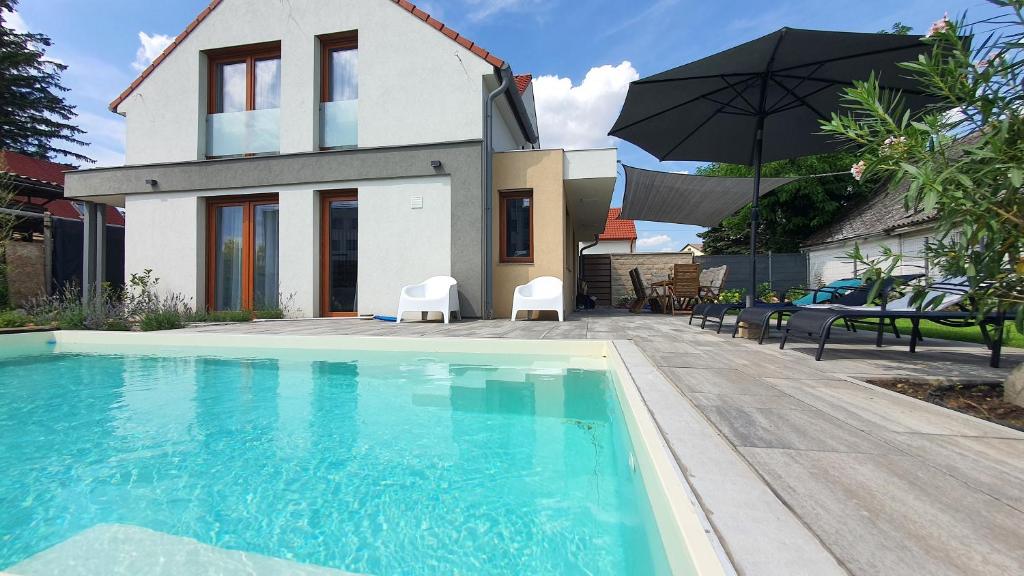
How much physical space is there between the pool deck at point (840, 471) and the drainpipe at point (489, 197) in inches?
205

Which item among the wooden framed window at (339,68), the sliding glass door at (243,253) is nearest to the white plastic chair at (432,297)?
the sliding glass door at (243,253)

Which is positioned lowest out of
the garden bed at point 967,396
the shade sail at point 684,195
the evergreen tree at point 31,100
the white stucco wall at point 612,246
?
the garden bed at point 967,396

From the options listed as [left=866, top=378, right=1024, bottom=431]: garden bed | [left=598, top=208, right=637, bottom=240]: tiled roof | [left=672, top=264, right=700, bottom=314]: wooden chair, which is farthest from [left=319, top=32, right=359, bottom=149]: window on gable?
[left=598, top=208, right=637, bottom=240]: tiled roof

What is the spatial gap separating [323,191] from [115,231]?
9.01 m

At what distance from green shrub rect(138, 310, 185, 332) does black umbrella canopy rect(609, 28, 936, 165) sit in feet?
23.7

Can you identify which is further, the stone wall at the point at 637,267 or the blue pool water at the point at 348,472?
the stone wall at the point at 637,267

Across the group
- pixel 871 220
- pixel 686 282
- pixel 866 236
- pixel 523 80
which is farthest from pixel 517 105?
pixel 871 220

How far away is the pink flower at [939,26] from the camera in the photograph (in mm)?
2113

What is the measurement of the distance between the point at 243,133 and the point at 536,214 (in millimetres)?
6407

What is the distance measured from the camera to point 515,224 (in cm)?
848

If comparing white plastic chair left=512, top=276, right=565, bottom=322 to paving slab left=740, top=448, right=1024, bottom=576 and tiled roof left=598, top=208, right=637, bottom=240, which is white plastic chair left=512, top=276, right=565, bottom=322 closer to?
paving slab left=740, top=448, right=1024, bottom=576

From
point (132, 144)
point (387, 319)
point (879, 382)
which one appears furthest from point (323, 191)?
point (879, 382)

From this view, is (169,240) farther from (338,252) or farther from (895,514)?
(895,514)

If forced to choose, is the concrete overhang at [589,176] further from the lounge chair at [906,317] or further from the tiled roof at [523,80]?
the lounge chair at [906,317]
